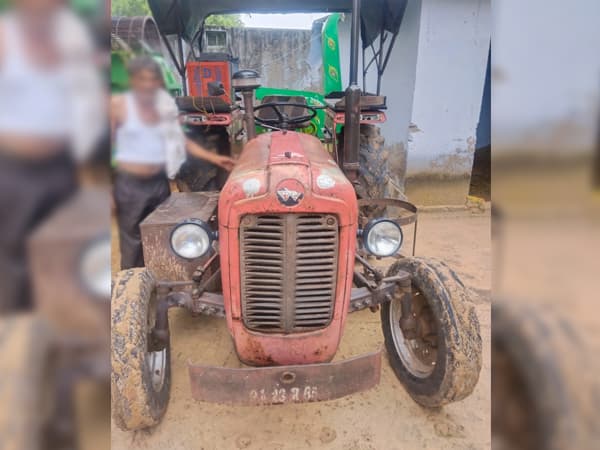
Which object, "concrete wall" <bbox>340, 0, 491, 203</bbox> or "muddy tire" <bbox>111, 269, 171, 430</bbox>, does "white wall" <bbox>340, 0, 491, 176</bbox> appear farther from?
"muddy tire" <bbox>111, 269, 171, 430</bbox>

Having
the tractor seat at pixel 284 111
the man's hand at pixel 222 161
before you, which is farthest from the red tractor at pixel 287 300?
the tractor seat at pixel 284 111

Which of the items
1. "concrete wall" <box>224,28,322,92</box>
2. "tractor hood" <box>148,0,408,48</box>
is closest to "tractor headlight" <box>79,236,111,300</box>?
"tractor hood" <box>148,0,408,48</box>

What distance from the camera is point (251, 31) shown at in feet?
33.6

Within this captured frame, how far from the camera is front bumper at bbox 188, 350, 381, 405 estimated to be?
1.74 m

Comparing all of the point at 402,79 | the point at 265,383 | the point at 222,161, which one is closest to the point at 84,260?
the point at 265,383

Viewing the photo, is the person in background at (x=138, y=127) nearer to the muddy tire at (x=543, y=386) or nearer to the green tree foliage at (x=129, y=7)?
the green tree foliage at (x=129, y=7)

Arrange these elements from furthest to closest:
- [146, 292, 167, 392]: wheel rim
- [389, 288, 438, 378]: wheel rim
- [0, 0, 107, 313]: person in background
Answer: [389, 288, 438, 378]: wheel rim < [146, 292, 167, 392]: wheel rim < [0, 0, 107, 313]: person in background

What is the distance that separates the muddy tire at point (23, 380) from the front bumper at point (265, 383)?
4.32 ft

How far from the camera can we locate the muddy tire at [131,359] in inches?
69.2

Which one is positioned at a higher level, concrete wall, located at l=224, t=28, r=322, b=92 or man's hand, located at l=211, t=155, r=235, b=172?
concrete wall, located at l=224, t=28, r=322, b=92

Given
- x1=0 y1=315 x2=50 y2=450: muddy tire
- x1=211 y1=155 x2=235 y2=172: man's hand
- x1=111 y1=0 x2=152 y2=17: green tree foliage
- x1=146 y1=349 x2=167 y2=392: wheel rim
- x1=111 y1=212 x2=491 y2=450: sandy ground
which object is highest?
x1=111 y1=0 x2=152 y2=17: green tree foliage

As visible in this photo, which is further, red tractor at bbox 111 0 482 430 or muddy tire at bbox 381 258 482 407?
muddy tire at bbox 381 258 482 407

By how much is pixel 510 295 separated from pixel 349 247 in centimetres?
120

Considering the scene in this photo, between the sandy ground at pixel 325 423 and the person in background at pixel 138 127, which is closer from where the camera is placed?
the person in background at pixel 138 127
